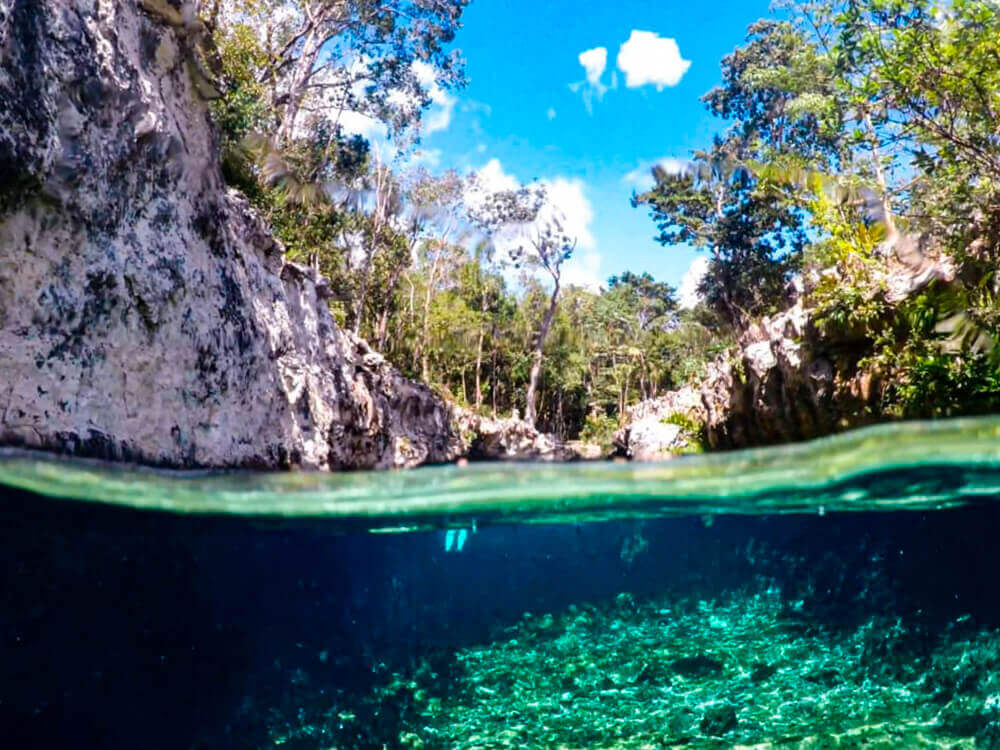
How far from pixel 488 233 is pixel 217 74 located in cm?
2368

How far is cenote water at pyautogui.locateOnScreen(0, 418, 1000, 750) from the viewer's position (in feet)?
27.8

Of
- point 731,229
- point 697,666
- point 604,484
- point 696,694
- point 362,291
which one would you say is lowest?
point 696,694

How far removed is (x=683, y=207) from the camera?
30.2 metres

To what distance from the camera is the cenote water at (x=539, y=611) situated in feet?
27.8

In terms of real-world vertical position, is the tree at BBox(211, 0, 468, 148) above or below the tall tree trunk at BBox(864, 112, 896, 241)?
above

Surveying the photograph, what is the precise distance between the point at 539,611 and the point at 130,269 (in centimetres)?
734

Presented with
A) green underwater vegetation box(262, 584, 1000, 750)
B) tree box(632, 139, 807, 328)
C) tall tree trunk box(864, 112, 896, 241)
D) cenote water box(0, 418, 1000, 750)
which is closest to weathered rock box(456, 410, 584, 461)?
tree box(632, 139, 807, 328)

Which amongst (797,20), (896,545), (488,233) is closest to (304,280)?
(896,545)

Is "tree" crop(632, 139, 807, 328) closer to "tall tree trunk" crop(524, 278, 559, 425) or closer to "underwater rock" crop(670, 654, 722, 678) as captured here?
"tall tree trunk" crop(524, 278, 559, 425)

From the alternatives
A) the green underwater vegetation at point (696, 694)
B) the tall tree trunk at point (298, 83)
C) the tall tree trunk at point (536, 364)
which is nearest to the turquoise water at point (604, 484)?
the green underwater vegetation at point (696, 694)

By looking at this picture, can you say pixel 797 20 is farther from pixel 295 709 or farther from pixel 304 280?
pixel 295 709

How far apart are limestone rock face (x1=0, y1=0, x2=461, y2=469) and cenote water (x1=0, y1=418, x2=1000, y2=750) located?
845mm

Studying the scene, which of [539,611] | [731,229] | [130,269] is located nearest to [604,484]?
[539,611]

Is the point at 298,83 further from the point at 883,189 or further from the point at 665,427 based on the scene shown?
the point at 883,189
